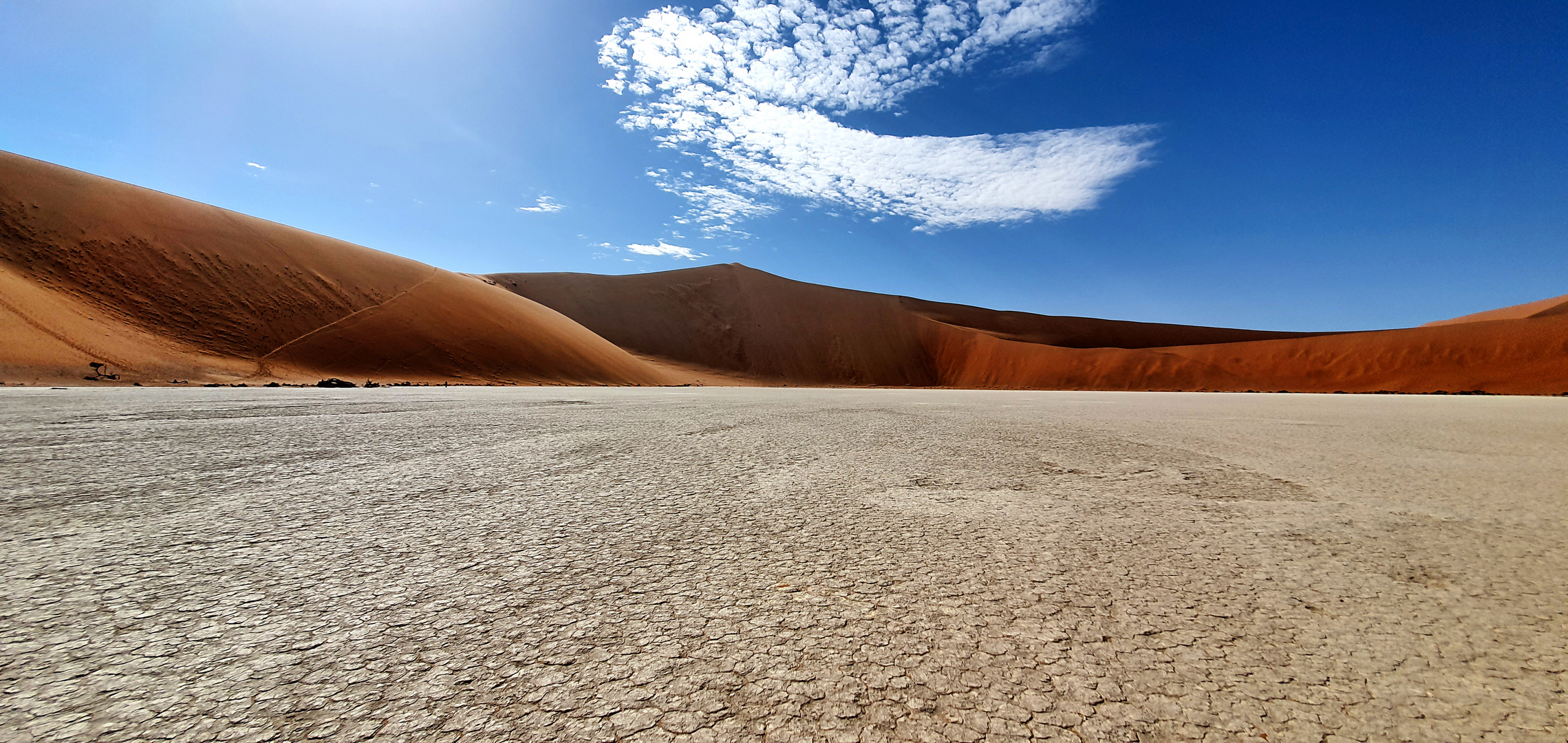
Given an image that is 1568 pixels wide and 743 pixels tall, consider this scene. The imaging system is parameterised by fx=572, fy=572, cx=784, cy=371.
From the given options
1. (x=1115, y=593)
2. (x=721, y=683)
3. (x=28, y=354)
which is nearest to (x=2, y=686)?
(x=721, y=683)

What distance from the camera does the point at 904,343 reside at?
216 feet

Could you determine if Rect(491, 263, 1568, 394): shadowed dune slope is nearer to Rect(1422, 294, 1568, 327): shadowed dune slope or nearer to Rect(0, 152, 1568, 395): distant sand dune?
Rect(0, 152, 1568, 395): distant sand dune

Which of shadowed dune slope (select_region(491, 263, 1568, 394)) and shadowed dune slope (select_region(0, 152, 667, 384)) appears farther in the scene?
shadowed dune slope (select_region(491, 263, 1568, 394))

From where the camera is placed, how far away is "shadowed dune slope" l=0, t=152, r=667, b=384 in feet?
77.9

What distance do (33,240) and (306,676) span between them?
145ft

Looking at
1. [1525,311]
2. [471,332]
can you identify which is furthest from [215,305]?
[1525,311]

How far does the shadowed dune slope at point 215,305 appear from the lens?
23.7 metres

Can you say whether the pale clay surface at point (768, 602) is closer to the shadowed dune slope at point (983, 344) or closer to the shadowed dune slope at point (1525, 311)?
the shadowed dune slope at point (983, 344)

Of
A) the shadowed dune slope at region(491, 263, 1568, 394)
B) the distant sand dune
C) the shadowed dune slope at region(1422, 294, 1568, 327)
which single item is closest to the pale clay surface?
the distant sand dune

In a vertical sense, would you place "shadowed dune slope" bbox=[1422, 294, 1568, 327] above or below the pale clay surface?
above

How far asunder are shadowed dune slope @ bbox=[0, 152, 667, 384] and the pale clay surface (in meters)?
28.4

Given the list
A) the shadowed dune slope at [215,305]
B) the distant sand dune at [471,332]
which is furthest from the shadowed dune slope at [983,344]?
the shadowed dune slope at [215,305]

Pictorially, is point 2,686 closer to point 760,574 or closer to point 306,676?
point 306,676

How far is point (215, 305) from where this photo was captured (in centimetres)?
2930
